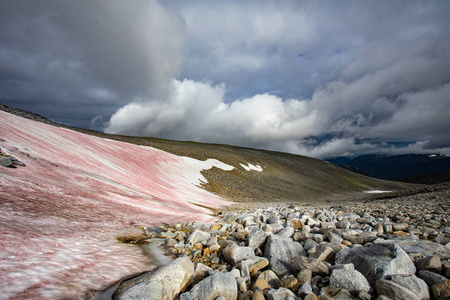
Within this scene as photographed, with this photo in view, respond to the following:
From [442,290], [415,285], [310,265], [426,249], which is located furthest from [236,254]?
→ [426,249]

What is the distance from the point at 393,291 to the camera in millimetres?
3359

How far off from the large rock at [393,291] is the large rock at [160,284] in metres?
3.34

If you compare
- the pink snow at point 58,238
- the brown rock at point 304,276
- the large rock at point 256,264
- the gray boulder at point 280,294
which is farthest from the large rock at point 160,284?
the brown rock at point 304,276

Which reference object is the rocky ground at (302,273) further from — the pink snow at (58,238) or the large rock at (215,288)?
the pink snow at (58,238)

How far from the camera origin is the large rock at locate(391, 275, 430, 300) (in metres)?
3.46

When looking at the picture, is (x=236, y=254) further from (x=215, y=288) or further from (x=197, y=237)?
(x=197, y=237)

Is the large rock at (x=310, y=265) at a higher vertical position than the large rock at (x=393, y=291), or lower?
lower

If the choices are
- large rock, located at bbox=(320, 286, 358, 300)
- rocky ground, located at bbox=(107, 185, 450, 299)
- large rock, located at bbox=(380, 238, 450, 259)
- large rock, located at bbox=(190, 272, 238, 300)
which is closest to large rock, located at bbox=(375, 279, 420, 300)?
rocky ground, located at bbox=(107, 185, 450, 299)

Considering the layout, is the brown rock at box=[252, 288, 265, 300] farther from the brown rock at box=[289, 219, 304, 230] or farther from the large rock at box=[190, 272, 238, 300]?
the brown rock at box=[289, 219, 304, 230]

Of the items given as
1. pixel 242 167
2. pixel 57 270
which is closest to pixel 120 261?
pixel 57 270

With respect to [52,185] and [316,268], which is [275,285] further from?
[52,185]

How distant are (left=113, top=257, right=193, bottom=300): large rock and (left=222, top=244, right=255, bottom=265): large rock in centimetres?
122

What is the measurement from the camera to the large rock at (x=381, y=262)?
3.95m

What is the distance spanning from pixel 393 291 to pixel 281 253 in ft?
7.27
